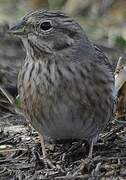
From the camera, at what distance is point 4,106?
797cm

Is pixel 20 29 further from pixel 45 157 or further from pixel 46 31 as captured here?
pixel 45 157

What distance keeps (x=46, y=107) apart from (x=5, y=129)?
4.81 feet

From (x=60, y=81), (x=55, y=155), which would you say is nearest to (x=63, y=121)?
(x=60, y=81)

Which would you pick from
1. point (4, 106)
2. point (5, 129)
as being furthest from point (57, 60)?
point (4, 106)

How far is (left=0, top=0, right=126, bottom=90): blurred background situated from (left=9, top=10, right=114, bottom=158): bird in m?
2.66

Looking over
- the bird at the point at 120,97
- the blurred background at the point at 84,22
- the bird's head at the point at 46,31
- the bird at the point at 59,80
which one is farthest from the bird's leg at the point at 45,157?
the blurred background at the point at 84,22

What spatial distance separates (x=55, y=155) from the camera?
6.34 metres

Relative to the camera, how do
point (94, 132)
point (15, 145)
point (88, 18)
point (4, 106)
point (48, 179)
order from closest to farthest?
point (48, 179)
point (94, 132)
point (15, 145)
point (4, 106)
point (88, 18)

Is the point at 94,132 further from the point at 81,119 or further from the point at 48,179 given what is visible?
the point at 48,179

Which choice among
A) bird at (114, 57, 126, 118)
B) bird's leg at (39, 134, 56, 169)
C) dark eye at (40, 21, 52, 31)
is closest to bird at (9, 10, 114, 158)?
dark eye at (40, 21, 52, 31)

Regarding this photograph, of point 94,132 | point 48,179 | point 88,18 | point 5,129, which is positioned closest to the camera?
point 48,179

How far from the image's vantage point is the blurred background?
32.0ft

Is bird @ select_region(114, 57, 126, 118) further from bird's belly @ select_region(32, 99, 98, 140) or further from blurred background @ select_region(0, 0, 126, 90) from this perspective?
blurred background @ select_region(0, 0, 126, 90)

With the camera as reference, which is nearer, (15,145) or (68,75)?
(68,75)
